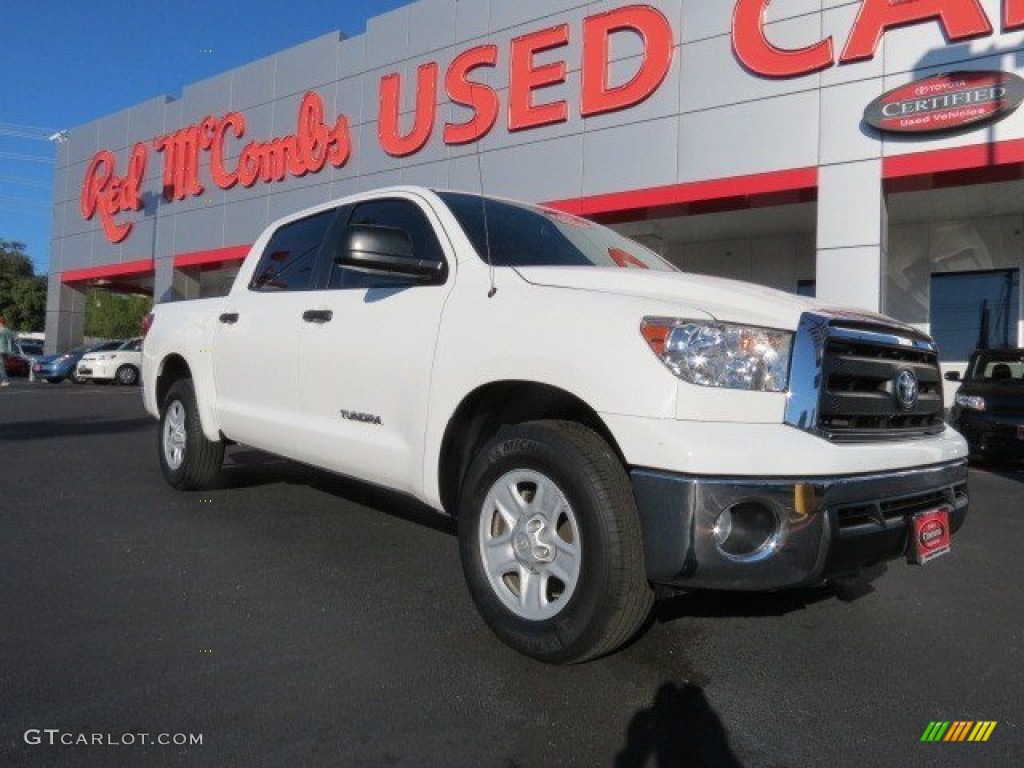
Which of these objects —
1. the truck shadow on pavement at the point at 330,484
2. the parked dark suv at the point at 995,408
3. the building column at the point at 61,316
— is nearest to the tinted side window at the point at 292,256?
the truck shadow on pavement at the point at 330,484

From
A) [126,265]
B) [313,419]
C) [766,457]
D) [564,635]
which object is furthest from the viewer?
[126,265]

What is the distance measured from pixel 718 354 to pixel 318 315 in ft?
7.33

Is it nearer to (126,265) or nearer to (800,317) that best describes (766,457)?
(800,317)

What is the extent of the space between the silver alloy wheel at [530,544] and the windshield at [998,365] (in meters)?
8.63

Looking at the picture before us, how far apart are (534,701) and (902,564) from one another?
272cm


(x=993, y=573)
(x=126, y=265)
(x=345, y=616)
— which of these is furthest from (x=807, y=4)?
(x=126, y=265)

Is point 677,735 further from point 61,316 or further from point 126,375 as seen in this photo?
point 61,316

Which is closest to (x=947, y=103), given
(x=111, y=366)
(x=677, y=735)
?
(x=677, y=735)

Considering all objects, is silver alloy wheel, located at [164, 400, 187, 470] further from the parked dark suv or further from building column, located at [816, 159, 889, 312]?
building column, located at [816, 159, 889, 312]

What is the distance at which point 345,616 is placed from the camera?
313 centimetres

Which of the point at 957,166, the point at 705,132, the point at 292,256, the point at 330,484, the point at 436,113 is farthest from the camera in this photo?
the point at 436,113

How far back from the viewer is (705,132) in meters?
13.1

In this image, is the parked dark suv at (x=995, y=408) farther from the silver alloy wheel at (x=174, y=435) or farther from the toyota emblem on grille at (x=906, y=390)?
the silver alloy wheel at (x=174, y=435)

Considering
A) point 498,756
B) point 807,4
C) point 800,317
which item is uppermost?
point 807,4
